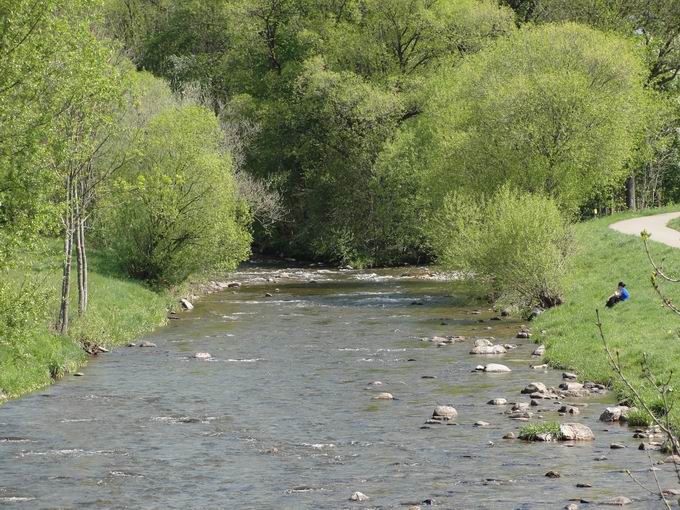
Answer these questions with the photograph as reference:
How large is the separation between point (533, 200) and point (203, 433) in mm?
24444

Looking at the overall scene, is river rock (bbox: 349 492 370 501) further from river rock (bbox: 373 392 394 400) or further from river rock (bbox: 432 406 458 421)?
river rock (bbox: 373 392 394 400)

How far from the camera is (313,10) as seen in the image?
85750 millimetres

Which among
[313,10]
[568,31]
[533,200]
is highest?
[313,10]

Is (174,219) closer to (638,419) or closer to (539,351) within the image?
(539,351)

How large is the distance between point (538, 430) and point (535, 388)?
5060 mm

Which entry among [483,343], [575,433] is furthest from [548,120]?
[575,433]

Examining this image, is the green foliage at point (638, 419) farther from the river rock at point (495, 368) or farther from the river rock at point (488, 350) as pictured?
the river rock at point (488, 350)

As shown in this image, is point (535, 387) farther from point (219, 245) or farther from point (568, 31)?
point (568, 31)

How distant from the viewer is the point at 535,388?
28.6 m

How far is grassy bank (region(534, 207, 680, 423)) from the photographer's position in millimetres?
29938

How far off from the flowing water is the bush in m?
3.38

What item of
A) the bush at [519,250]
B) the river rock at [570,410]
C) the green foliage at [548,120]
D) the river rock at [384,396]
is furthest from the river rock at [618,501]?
the green foliage at [548,120]

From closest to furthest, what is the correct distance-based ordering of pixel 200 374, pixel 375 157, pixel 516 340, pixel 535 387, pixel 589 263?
pixel 535 387
pixel 200 374
pixel 516 340
pixel 589 263
pixel 375 157

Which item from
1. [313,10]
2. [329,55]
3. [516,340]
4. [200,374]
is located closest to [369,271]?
[329,55]
